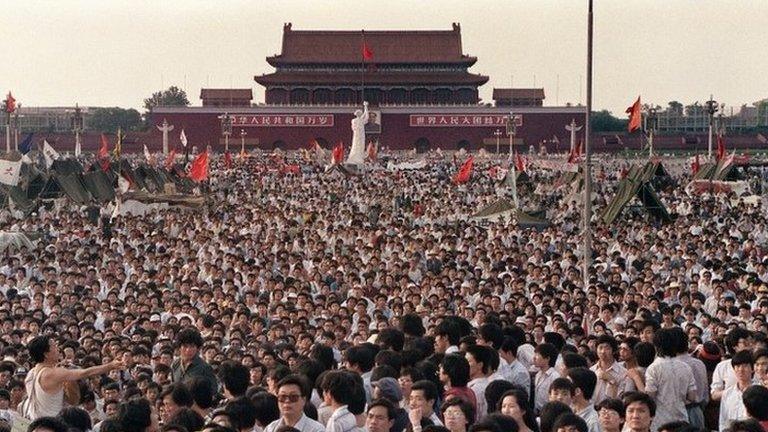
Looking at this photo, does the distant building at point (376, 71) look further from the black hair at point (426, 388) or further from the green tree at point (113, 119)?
the black hair at point (426, 388)

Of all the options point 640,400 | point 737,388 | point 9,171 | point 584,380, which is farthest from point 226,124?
point 640,400

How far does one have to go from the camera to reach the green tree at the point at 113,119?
104188 millimetres

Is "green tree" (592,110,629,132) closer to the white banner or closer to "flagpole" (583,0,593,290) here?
the white banner

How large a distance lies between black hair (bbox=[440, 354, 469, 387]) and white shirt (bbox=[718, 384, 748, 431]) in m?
1.38

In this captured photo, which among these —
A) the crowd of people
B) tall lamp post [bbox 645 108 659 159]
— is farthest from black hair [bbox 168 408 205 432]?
tall lamp post [bbox 645 108 659 159]

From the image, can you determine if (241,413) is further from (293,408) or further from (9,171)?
(9,171)

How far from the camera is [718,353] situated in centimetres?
995

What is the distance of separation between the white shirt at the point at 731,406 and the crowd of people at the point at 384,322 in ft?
0.05

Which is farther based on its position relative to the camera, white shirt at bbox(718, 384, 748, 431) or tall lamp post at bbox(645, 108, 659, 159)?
tall lamp post at bbox(645, 108, 659, 159)

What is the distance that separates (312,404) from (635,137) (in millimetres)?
69475

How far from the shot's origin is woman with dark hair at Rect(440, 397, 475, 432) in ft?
22.6

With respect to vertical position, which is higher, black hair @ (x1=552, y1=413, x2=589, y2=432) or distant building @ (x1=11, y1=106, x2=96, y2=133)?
distant building @ (x1=11, y1=106, x2=96, y2=133)

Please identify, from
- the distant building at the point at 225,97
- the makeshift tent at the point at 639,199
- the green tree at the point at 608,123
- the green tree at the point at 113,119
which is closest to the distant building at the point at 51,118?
the green tree at the point at 113,119

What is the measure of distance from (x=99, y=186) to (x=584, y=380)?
2110 centimetres
